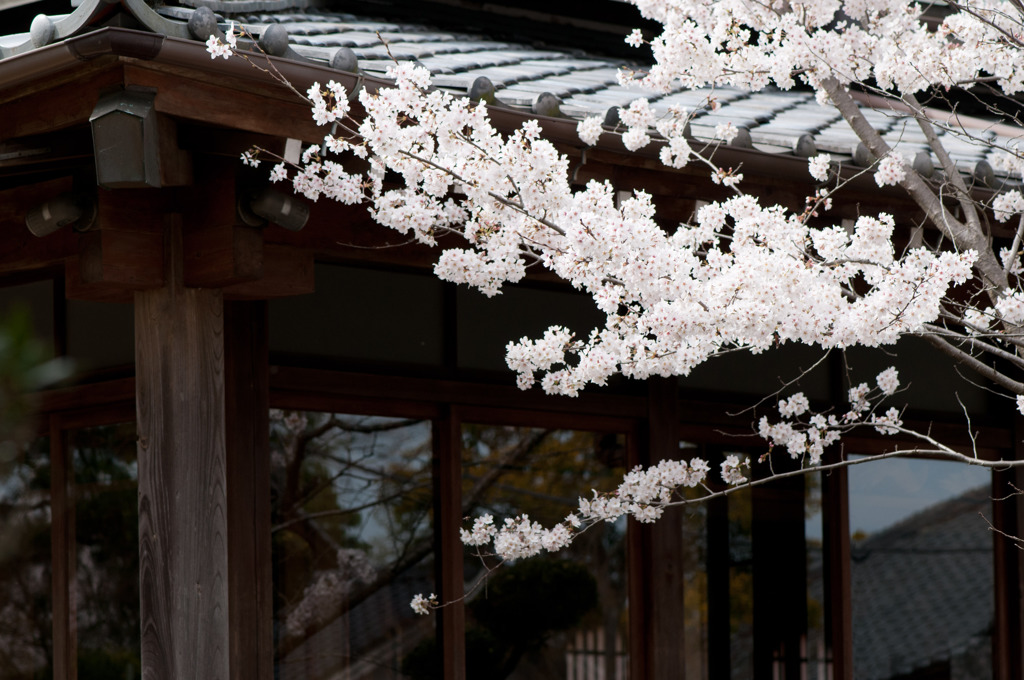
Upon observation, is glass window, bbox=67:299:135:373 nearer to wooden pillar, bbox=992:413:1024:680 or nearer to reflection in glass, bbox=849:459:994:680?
reflection in glass, bbox=849:459:994:680

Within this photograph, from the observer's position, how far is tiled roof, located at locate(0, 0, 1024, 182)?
288 cm

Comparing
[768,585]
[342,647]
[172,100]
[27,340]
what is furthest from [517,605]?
[27,340]

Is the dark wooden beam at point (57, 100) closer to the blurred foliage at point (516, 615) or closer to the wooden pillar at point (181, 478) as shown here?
the wooden pillar at point (181, 478)

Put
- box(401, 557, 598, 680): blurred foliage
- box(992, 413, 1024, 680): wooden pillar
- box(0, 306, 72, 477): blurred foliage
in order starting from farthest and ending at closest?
1. box(992, 413, 1024, 680): wooden pillar
2. box(401, 557, 598, 680): blurred foliage
3. box(0, 306, 72, 477): blurred foliage

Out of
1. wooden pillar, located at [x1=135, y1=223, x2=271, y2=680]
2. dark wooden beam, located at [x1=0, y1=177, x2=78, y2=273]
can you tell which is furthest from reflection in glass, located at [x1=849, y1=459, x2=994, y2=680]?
dark wooden beam, located at [x1=0, y1=177, x2=78, y2=273]

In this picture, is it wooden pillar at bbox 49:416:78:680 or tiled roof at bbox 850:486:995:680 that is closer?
wooden pillar at bbox 49:416:78:680

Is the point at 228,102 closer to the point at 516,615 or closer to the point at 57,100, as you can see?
the point at 57,100

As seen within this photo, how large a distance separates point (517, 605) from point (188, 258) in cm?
191

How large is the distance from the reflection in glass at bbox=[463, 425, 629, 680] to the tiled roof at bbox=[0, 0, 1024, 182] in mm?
1280

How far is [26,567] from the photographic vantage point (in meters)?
4.20

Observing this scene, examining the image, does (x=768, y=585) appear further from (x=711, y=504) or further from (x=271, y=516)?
(x=271, y=516)

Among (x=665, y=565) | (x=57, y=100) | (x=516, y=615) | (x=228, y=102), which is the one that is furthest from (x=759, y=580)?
(x=57, y=100)

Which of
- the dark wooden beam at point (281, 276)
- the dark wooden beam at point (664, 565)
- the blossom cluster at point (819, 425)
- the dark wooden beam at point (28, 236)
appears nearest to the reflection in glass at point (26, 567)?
the dark wooden beam at point (28, 236)

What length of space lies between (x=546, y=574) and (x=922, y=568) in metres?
2.49
